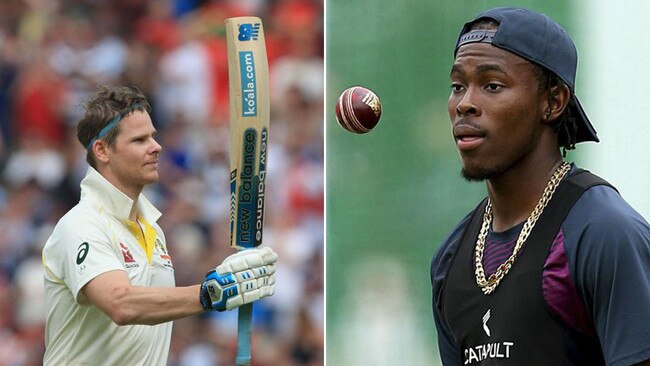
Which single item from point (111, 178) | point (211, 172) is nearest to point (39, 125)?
point (211, 172)

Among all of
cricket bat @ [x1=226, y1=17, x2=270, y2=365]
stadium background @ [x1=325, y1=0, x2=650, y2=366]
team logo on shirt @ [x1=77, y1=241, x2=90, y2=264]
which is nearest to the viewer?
cricket bat @ [x1=226, y1=17, x2=270, y2=365]

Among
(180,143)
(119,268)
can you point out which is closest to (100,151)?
(119,268)

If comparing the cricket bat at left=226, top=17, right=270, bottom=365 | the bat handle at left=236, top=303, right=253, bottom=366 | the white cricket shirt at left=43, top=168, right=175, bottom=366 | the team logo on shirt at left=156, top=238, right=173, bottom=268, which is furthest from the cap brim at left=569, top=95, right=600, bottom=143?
the team logo on shirt at left=156, top=238, right=173, bottom=268

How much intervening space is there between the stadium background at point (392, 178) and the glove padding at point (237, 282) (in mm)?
761

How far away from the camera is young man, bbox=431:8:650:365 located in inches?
69.2

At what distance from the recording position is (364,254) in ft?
14.0

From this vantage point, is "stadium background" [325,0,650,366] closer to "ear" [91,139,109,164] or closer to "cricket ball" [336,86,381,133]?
"cricket ball" [336,86,381,133]

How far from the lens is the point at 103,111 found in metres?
4.03

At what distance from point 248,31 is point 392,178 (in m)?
1.13

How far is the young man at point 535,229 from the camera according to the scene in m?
1.76

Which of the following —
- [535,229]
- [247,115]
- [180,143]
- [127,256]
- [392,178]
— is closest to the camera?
[535,229]

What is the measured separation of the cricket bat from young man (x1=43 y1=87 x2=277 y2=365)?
178 mm

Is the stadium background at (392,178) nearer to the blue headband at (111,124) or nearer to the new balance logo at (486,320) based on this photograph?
the blue headband at (111,124)

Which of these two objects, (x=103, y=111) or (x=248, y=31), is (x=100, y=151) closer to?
(x=103, y=111)
